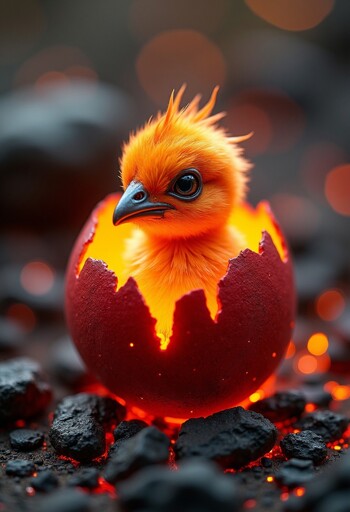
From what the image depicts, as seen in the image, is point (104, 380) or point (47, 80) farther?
point (47, 80)

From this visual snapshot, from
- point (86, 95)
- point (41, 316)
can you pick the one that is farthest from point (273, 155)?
point (41, 316)

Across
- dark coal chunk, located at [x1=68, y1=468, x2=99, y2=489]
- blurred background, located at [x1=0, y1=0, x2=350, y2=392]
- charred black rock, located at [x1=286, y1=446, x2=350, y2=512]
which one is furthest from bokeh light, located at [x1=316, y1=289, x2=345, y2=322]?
dark coal chunk, located at [x1=68, y1=468, x2=99, y2=489]

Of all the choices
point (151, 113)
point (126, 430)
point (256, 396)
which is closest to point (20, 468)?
point (126, 430)

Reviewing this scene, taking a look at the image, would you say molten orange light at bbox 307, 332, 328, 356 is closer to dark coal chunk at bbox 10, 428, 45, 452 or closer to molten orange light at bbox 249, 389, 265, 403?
molten orange light at bbox 249, 389, 265, 403

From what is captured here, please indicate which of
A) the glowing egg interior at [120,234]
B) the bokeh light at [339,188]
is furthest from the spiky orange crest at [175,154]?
the bokeh light at [339,188]

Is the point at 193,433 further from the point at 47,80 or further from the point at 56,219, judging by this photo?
the point at 47,80

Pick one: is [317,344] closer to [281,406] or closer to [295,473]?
[281,406]

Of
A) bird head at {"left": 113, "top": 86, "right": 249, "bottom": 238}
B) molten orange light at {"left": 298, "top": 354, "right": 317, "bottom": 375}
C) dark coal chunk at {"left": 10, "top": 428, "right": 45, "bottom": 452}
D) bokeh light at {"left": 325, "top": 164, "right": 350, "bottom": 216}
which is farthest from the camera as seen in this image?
bokeh light at {"left": 325, "top": 164, "right": 350, "bottom": 216}
